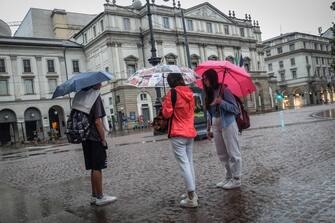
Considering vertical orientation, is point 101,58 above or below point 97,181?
above

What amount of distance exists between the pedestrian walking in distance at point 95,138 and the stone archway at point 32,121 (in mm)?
46082

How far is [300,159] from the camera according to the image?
309 inches

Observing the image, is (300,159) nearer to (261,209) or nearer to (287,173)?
(287,173)

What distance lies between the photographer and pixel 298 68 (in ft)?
291

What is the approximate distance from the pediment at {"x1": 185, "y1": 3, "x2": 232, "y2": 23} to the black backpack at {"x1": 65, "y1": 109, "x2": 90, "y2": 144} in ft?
177

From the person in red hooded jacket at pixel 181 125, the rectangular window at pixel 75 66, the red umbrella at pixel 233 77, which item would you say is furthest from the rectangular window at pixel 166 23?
the person in red hooded jacket at pixel 181 125

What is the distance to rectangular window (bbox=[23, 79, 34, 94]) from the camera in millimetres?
50562

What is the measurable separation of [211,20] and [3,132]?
35045 millimetres

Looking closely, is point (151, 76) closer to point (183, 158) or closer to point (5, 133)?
point (183, 158)

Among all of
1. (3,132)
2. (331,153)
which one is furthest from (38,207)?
(3,132)

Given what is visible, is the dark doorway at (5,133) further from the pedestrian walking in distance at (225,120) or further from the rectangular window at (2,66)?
the pedestrian walking in distance at (225,120)

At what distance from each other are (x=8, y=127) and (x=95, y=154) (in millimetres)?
47602

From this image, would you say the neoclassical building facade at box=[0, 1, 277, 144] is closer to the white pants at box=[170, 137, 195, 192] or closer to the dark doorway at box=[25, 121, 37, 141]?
the dark doorway at box=[25, 121, 37, 141]

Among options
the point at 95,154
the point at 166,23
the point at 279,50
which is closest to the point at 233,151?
the point at 95,154
